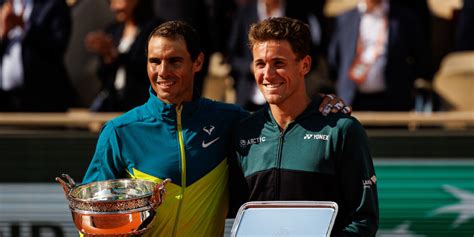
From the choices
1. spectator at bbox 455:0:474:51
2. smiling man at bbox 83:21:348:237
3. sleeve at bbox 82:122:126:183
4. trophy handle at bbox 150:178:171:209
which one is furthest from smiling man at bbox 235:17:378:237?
spectator at bbox 455:0:474:51

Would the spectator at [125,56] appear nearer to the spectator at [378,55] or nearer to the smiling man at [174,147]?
the spectator at [378,55]

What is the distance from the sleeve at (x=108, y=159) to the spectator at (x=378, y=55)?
3.15 metres

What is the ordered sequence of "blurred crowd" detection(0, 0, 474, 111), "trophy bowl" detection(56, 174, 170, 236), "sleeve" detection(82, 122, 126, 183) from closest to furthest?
"trophy bowl" detection(56, 174, 170, 236) < "sleeve" detection(82, 122, 126, 183) < "blurred crowd" detection(0, 0, 474, 111)

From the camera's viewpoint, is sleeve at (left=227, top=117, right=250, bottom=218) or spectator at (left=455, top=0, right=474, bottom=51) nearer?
sleeve at (left=227, top=117, right=250, bottom=218)

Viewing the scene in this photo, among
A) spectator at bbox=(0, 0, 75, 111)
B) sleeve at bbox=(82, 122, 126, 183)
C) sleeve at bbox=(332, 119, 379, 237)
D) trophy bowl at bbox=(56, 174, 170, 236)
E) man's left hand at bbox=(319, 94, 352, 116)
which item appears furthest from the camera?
spectator at bbox=(0, 0, 75, 111)

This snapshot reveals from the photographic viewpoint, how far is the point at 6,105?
7270 millimetres

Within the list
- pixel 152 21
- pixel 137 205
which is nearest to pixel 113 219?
pixel 137 205

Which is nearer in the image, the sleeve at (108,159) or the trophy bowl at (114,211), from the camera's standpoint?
the trophy bowl at (114,211)

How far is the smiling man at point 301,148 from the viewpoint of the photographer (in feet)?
11.9

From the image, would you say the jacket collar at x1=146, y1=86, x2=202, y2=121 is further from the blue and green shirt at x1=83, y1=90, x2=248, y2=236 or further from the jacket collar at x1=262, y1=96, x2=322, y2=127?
the jacket collar at x1=262, y1=96, x2=322, y2=127

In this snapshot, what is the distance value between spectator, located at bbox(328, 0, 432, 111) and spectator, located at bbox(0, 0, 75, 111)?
2.22m

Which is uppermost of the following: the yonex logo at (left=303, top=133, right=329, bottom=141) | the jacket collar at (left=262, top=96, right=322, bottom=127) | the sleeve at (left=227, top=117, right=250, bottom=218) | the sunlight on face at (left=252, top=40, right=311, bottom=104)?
the sunlight on face at (left=252, top=40, right=311, bottom=104)

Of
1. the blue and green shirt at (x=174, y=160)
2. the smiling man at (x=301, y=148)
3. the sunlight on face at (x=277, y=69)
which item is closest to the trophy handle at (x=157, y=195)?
the blue and green shirt at (x=174, y=160)

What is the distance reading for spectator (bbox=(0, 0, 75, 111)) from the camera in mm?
7105
